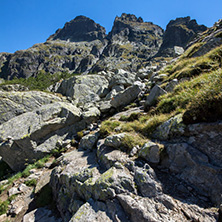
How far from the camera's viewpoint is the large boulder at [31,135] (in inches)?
569

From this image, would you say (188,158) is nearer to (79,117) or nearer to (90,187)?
(90,187)

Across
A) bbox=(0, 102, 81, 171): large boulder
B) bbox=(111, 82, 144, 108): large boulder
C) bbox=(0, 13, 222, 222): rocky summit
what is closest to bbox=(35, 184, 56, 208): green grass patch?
bbox=(0, 13, 222, 222): rocky summit

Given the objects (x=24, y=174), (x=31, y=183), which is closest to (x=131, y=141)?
(x=31, y=183)

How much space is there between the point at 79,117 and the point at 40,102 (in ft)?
28.9

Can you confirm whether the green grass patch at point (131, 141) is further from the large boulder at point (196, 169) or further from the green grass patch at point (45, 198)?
the green grass patch at point (45, 198)

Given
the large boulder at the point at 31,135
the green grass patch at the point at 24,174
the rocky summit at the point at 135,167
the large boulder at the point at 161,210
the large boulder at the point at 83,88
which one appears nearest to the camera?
the large boulder at the point at 161,210

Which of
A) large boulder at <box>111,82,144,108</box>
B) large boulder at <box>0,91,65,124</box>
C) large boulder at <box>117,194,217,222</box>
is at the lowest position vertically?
large boulder at <box>117,194,217,222</box>

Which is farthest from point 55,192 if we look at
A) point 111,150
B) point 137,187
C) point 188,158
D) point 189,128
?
point 189,128

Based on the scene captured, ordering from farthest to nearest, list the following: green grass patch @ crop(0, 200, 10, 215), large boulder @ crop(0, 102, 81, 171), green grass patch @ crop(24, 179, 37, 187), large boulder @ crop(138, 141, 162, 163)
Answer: large boulder @ crop(0, 102, 81, 171) → green grass patch @ crop(24, 179, 37, 187) → green grass patch @ crop(0, 200, 10, 215) → large boulder @ crop(138, 141, 162, 163)

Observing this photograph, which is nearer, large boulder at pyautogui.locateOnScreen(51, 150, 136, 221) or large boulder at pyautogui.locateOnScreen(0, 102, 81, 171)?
large boulder at pyautogui.locateOnScreen(51, 150, 136, 221)

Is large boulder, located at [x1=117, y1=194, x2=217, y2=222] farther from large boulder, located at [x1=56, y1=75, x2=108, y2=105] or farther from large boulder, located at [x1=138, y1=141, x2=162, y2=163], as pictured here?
large boulder, located at [x1=56, y1=75, x2=108, y2=105]

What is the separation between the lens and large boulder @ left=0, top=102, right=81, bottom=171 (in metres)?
14.4

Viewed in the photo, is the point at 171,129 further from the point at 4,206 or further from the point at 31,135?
the point at 31,135

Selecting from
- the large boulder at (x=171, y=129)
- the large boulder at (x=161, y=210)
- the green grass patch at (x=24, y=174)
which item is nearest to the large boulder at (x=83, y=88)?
the green grass patch at (x=24, y=174)
